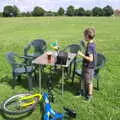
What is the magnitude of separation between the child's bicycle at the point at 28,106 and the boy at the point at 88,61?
1131 mm

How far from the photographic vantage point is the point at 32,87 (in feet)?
23.4

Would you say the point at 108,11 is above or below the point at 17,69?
below

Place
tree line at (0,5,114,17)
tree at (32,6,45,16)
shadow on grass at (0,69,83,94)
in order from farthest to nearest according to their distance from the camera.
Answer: tree at (32,6,45,16) → tree line at (0,5,114,17) → shadow on grass at (0,69,83,94)

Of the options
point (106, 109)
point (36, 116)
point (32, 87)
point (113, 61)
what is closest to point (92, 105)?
point (106, 109)

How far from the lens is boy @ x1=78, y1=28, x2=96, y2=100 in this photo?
5.79m

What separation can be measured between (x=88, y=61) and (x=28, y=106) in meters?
1.62

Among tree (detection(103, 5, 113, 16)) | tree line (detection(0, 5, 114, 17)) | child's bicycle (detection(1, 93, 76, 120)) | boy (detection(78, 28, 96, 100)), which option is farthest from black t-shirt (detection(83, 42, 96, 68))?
tree (detection(103, 5, 113, 16))

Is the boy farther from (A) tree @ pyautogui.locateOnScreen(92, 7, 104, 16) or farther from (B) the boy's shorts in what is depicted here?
(A) tree @ pyautogui.locateOnScreen(92, 7, 104, 16)

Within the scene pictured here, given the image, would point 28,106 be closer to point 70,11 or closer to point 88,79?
point 88,79

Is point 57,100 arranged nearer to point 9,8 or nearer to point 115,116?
point 115,116

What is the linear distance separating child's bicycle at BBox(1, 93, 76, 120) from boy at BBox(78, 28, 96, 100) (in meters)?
1.13

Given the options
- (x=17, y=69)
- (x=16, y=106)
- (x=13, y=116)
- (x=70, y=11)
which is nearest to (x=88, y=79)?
(x=16, y=106)

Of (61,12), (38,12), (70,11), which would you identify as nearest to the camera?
(38,12)

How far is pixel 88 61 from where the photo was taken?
237 inches
